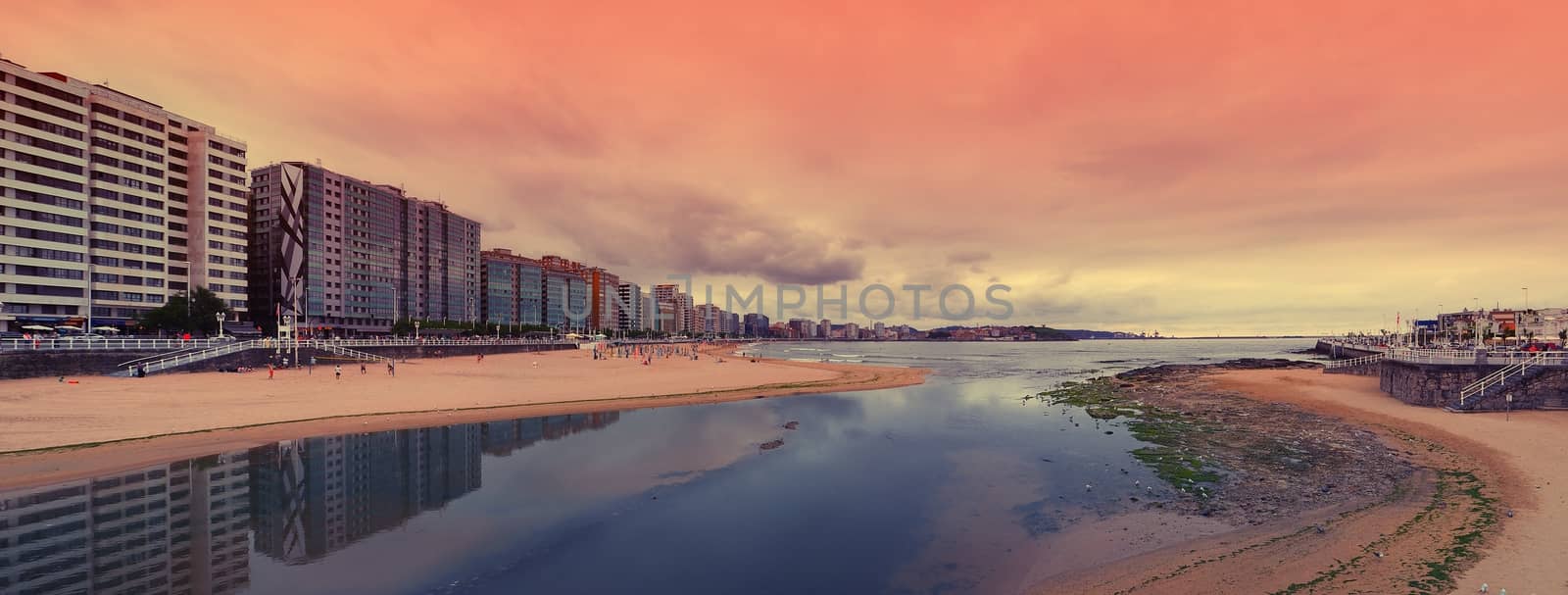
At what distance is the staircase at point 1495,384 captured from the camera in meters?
35.9

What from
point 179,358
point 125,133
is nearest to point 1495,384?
point 179,358

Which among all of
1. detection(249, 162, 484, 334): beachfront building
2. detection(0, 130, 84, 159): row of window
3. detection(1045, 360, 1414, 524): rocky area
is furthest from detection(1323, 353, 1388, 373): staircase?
detection(0, 130, 84, 159): row of window

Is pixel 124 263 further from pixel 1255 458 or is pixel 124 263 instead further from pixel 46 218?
pixel 1255 458

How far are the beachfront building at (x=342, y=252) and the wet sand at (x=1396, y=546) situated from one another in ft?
389

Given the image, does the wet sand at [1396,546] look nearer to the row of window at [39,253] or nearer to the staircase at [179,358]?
the staircase at [179,358]

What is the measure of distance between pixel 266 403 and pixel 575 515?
105 feet

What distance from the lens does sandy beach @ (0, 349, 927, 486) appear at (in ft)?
81.8

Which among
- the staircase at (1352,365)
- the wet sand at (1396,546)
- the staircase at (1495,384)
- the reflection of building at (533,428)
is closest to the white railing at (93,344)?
the reflection of building at (533,428)

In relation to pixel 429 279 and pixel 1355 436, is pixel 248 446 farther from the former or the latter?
pixel 429 279

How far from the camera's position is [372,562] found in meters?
14.6

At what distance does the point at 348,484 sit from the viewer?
70.4 ft

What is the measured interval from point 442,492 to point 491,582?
29.9ft

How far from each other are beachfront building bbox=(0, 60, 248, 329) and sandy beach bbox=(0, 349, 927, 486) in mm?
39614

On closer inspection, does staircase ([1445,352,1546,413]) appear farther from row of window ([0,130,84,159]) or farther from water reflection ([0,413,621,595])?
row of window ([0,130,84,159])
